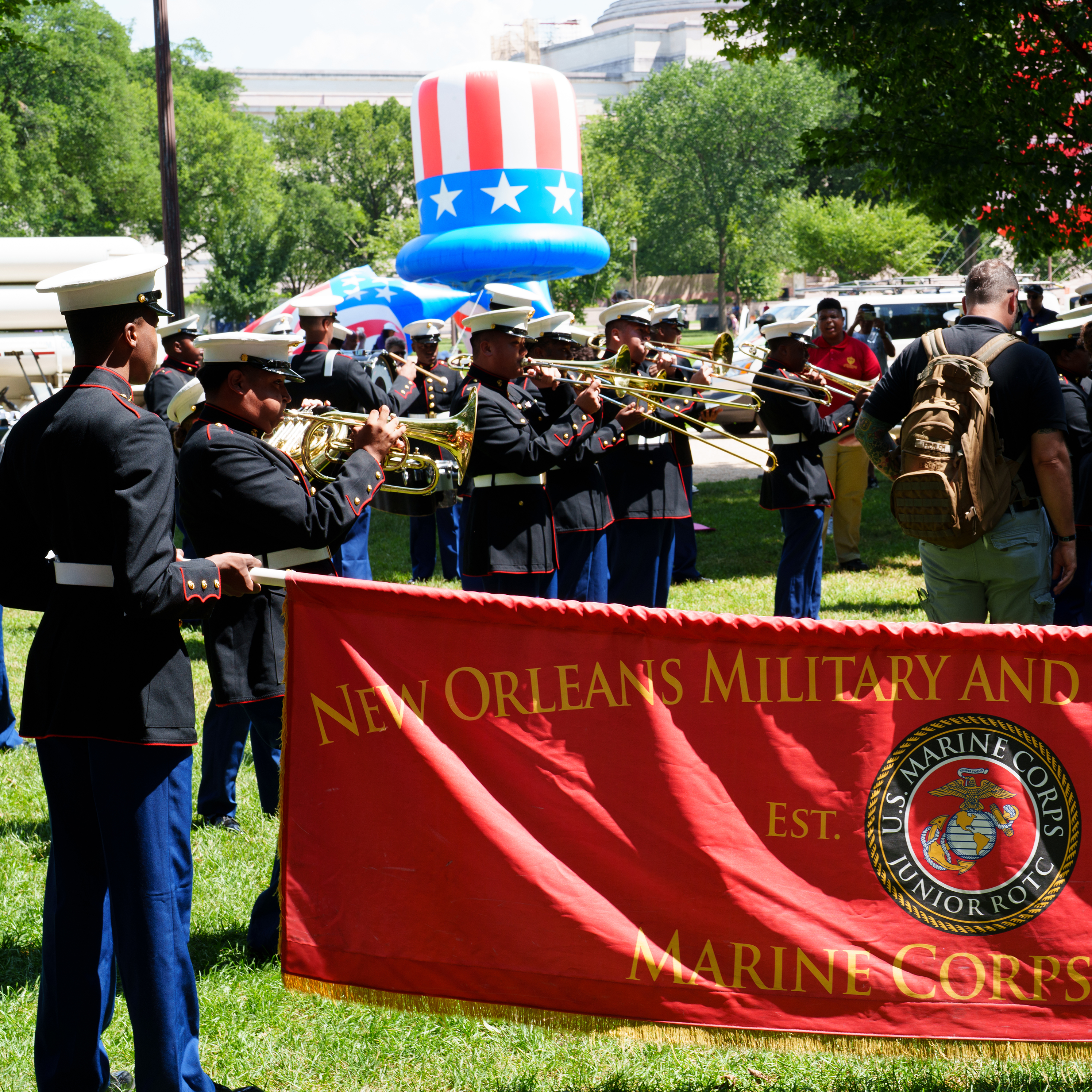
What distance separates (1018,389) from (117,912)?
3.58 metres

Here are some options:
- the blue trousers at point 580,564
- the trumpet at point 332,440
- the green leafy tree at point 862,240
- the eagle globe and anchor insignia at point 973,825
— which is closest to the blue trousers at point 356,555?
the blue trousers at point 580,564

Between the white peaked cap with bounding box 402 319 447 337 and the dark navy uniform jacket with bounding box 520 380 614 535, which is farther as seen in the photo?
the white peaked cap with bounding box 402 319 447 337

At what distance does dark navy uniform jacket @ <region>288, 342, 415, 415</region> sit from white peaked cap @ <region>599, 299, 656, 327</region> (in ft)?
5.60

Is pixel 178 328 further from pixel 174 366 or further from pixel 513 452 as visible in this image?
pixel 513 452

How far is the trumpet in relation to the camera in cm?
494

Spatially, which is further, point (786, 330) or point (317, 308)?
point (317, 308)

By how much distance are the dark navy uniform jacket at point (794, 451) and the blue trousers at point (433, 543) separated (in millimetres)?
3180

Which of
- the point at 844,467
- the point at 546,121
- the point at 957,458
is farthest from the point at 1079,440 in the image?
the point at 546,121

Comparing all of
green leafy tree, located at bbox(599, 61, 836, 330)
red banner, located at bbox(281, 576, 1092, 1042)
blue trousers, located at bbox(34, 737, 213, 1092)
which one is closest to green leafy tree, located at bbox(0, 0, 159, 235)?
green leafy tree, located at bbox(599, 61, 836, 330)

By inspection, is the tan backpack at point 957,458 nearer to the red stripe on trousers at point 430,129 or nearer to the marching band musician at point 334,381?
the marching band musician at point 334,381

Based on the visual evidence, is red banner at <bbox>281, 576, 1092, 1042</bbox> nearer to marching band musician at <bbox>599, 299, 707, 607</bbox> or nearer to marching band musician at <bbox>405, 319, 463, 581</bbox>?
marching band musician at <bbox>599, 299, 707, 607</bbox>

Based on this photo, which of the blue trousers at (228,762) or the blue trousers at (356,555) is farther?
the blue trousers at (356,555)

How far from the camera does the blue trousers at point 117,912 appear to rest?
292 cm

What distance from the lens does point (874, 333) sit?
17.6 m
